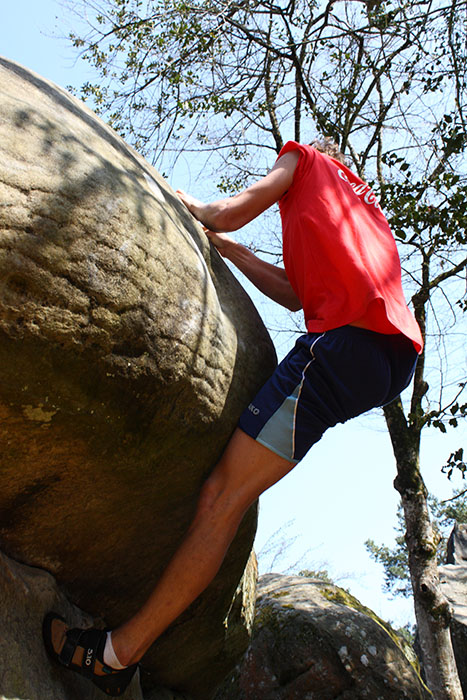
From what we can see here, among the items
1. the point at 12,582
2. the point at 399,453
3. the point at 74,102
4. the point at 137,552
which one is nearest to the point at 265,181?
the point at 74,102

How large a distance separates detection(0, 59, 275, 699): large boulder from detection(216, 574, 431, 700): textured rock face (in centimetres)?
258

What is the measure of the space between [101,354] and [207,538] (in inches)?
40.4

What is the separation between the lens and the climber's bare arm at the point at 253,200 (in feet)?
9.86

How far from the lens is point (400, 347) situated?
287 cm

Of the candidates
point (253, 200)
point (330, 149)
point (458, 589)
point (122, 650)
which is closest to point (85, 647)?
point (122, 650)

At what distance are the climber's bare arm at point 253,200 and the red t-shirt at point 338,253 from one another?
0.05m

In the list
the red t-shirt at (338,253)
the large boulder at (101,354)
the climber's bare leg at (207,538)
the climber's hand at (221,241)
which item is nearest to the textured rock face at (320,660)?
the large boulder at (101,354)

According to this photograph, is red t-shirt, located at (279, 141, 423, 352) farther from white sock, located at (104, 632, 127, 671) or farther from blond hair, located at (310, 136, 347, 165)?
white sock, located at (104, 632, 127, 671)

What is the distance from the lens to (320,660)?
512 cm

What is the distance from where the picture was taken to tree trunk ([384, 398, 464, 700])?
686 centimetres

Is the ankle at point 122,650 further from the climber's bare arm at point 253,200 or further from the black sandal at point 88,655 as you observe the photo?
the climber's bare arm at point 253,200

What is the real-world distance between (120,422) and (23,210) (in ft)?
2.78

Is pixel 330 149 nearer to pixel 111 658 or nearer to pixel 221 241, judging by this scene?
pixel 221 241

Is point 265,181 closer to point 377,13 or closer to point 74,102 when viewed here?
point 74,102
